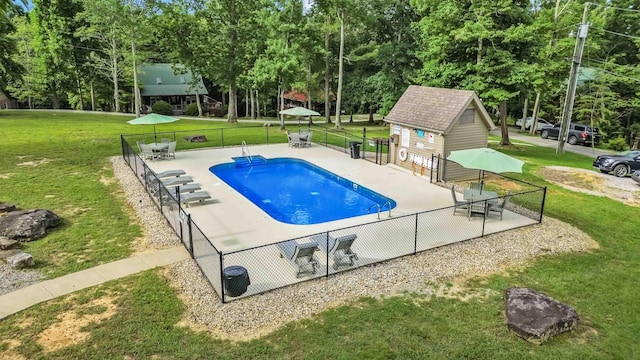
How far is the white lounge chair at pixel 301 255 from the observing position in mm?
9969

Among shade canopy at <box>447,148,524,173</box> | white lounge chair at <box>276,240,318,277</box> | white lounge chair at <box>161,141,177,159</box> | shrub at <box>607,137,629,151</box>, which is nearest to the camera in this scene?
white lounge chair at <box>276,240,318,277</box>

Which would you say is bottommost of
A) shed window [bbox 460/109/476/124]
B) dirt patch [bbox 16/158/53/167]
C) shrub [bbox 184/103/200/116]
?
dirt patch [bbox 16/158/53/167]

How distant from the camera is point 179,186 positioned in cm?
1622

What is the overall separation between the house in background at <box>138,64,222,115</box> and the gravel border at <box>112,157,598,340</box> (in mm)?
43764

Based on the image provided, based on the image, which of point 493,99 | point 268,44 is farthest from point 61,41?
point 493,99

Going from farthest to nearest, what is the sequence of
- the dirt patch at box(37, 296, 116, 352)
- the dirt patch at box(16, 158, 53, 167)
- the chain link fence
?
the dirt patch at box(16, 158, 53, 167) → the chain link fence → the dirt patch at box(37, 296, 116, 352)

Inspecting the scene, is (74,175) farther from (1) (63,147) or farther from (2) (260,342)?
(2) (260,342)

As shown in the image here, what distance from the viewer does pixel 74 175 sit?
1877 cm

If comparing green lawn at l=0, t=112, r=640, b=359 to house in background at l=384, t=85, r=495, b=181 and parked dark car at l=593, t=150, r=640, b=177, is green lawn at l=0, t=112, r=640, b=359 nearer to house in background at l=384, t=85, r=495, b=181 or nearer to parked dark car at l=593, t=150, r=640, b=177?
house in background at l=384, t=85, r=495, b=181

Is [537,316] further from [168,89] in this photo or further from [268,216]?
[168,89]

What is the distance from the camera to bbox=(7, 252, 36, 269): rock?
10242 mm

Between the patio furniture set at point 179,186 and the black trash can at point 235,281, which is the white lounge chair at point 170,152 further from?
the black trash can at point 235,281

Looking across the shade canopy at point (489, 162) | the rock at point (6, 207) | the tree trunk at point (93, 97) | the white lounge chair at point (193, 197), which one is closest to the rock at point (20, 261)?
the rock at point (6, 207)

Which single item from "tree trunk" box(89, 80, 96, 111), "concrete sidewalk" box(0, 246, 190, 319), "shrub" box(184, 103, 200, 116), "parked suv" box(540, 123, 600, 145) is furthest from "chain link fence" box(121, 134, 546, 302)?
"tree trunk" box(89, 80, 96, 111)
